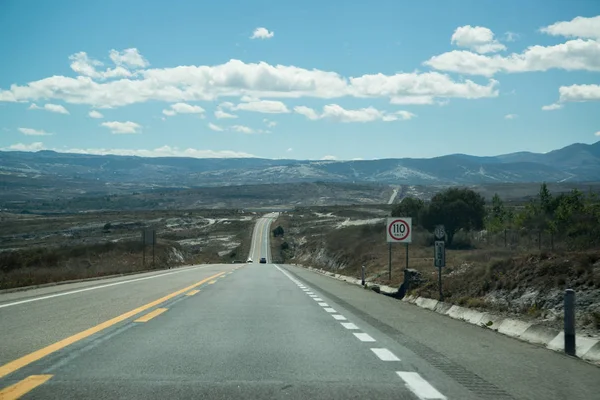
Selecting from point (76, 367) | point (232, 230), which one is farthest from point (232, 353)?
point (232, 230)

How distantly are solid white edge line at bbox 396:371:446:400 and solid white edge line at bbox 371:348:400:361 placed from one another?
3.26ft

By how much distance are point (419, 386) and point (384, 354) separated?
7.16 feet

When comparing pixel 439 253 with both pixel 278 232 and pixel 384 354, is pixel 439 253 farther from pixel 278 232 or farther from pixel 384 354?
pixel 278 232

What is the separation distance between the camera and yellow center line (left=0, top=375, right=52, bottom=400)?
243 inches

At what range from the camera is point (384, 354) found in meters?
9.12

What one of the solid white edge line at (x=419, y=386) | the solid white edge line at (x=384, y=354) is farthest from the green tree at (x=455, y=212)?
the solid white edge line at (x=419, y=386)

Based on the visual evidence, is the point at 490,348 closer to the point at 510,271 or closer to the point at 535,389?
the point at 535,389

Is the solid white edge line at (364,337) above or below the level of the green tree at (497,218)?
above

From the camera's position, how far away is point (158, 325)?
1203 cm

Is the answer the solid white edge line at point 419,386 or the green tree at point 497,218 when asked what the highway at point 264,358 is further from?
the green tree at point 497,218

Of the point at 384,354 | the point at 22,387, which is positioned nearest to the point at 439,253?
the point at 384,354

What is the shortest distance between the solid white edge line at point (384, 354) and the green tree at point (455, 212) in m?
66.3

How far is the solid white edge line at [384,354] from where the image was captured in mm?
8730

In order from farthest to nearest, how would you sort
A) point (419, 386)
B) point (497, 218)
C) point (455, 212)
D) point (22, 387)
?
point (497, 218), point (455, 212), point (419, 386), point (22, 387)
